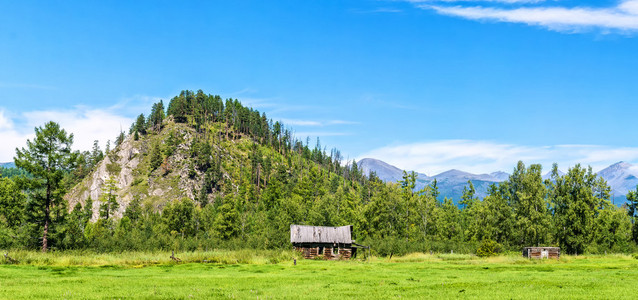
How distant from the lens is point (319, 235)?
73.5 metres

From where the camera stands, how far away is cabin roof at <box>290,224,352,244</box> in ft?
238

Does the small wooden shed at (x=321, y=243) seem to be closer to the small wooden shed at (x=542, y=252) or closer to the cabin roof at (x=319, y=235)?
the cabin roof at (x=319, y=235)

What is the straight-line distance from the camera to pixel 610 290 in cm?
2586

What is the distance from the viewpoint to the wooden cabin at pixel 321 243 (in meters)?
72.2

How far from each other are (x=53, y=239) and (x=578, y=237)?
8191 cm

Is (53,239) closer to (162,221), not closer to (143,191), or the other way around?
(162,221)

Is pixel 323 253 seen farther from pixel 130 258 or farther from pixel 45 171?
pixel 45 171

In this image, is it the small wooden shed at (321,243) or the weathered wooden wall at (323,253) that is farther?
the small wooden shed at (321,243)

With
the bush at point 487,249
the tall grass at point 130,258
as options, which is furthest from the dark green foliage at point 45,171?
the bush at point 487,249

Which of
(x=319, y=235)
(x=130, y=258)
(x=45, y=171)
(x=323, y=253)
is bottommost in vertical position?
(x=323, y=253)

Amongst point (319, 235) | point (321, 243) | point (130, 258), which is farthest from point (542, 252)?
point (130, 258)

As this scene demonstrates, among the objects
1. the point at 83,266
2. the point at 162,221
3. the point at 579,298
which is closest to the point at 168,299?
the point at 579,298

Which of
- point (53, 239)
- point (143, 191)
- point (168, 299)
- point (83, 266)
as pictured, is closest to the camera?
point (168, 299)

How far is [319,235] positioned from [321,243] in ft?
4.86
